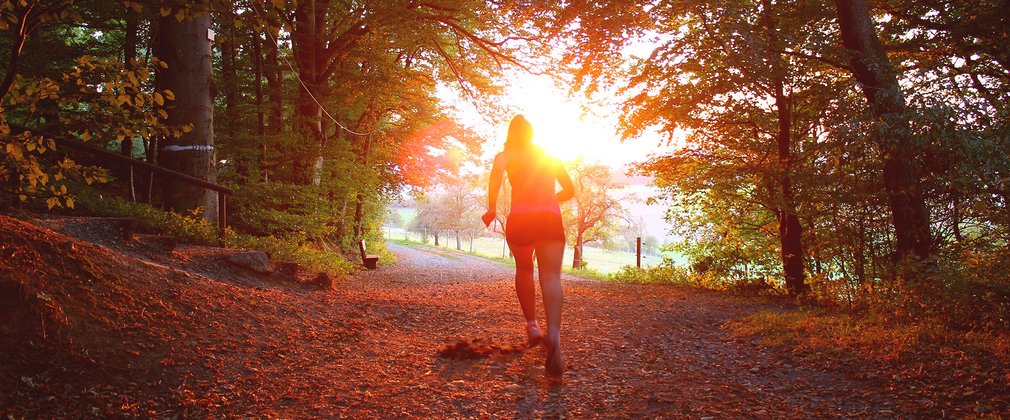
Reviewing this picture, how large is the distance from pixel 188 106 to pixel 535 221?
21.5 feet

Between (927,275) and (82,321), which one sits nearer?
(82,321)

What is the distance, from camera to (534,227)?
4.04 metres

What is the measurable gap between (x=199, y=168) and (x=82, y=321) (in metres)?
5.34

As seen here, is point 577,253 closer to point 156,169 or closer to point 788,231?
point 788,231

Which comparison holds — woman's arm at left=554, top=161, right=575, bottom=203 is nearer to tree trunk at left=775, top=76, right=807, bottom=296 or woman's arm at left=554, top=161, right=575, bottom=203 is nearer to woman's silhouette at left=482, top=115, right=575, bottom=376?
woman's silhouette at left=482, top=115, right=575, bottom=376

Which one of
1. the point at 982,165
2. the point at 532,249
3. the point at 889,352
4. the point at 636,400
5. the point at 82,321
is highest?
the point at 982,165

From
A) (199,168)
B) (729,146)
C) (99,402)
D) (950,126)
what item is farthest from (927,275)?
(199,168)

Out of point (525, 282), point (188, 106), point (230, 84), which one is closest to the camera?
point (525, 282)

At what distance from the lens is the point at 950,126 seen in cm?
486

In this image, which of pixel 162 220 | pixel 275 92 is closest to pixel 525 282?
pixel 162 220

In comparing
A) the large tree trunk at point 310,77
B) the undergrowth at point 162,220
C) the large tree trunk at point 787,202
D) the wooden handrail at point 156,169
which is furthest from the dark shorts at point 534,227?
the large tree trunk at point 310,77

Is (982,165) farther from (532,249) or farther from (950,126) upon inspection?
(532,249)

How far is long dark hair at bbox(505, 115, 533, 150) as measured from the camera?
4293 millimetres

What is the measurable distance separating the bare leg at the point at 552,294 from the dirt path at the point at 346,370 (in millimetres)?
169
